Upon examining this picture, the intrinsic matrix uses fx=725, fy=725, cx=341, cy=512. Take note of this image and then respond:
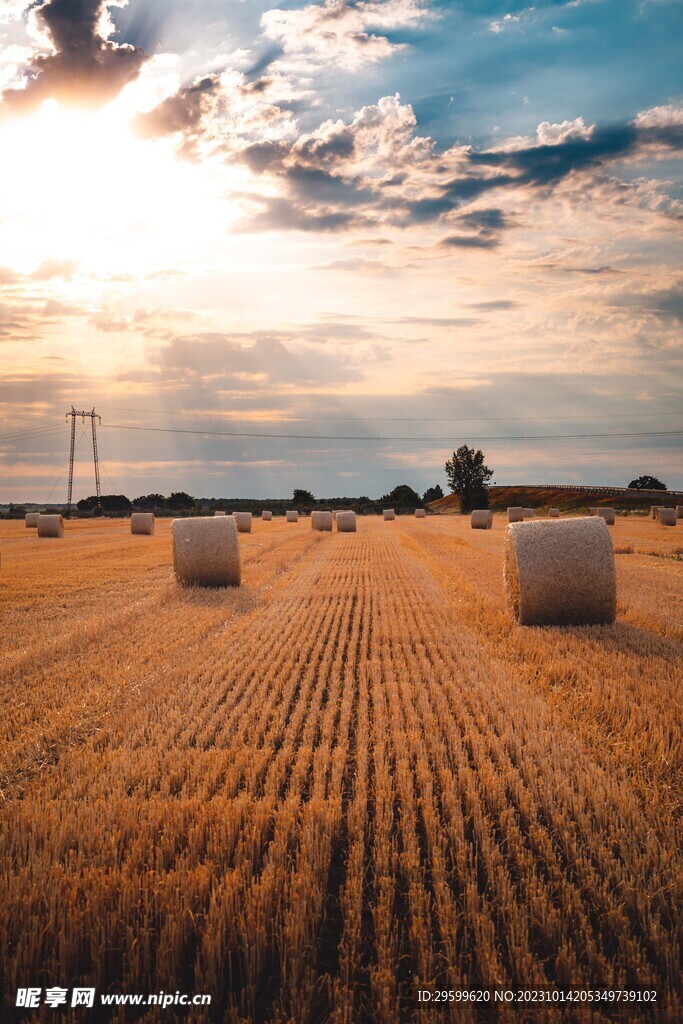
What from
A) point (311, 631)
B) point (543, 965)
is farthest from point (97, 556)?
point (543, 965)

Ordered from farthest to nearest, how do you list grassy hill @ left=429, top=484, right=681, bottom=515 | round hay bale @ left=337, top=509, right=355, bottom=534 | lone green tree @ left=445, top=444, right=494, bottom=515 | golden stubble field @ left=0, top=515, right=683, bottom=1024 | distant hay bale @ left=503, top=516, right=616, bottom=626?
1. lone green tree @ left=445, top=444, right=494, bottom=515
2. grassy hill @ left=429, top=484, right=681, bottom=515
3. round hay bale @ left=337, top=509, right=355, bottom=534
4. distant hay bale @ left=503, top=516, right=616, bottom=626
5. golden stubble field @ left=0, top=515, right=683, bottom=1024

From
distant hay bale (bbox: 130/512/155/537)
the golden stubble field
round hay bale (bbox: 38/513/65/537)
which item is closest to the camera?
the golden stubble field

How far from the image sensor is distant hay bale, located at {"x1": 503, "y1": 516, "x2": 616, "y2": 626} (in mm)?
11406

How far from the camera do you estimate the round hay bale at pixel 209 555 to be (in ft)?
54.5

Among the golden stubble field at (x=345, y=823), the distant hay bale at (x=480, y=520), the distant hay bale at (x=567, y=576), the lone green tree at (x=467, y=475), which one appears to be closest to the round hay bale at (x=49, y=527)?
the distant hay bale at (x=480, y=520)

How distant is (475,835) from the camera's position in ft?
14.7

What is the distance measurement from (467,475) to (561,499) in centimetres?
1657

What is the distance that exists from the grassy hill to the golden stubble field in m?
62.6

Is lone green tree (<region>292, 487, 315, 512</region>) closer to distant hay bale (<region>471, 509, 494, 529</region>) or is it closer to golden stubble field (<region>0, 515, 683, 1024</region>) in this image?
distant hay bale (<region>471, 509, 494, 529</region>)

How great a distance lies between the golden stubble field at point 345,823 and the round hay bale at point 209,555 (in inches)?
256

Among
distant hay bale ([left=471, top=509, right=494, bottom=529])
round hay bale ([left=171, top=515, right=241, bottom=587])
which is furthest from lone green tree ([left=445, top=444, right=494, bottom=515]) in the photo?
round hay bale ([left=171, top=515, right=241, bottom=587])

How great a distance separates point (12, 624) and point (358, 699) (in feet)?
25.5

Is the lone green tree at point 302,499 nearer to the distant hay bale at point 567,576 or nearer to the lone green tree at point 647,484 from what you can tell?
the lone green tree at point 647,484

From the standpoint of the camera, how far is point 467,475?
4090 inches
